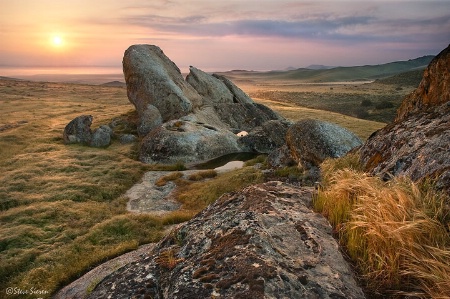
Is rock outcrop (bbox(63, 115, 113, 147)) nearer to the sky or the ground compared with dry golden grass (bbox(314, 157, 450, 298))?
Result: nearer to the ground

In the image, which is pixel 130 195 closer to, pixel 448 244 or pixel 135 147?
pixel 135 147

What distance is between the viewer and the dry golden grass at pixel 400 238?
4477 millimetres

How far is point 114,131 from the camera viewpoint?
42.8m

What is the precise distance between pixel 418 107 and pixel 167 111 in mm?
34836

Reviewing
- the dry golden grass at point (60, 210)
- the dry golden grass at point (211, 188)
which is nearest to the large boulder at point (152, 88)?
the dry golden grass at point (60, 210)

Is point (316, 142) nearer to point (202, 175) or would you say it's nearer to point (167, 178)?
point (202, 175)

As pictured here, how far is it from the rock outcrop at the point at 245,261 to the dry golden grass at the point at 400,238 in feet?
1.22

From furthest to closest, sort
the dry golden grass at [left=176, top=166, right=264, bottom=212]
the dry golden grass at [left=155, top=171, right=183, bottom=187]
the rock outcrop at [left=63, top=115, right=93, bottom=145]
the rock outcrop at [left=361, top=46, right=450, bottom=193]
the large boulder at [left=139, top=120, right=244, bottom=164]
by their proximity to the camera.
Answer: the rock outcrop at [left=63, top=115, right=93, bottom=145], the large boulder at [left=139, top=120, right=244, bottom=164], the dry golden grass at [left=155, top=171, right=183, bottom=187], the dry golden grass at [left=176, top=166, right=264, bottom=212], the rock outcrop at [left=361, top=46, right=450, bottom=193]

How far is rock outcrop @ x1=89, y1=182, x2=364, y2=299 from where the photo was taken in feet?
15.9

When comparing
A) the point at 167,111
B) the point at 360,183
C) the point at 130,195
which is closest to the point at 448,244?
the point at 360,183

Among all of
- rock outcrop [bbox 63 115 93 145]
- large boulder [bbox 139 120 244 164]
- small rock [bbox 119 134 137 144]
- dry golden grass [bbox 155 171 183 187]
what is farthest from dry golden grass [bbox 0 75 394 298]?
large boulder [bbox 139 120 244 164]

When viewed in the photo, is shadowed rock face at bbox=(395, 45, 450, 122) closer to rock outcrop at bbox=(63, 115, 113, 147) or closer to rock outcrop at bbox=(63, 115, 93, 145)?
rock outcrop at bbox=(63, 115, 113, 147)

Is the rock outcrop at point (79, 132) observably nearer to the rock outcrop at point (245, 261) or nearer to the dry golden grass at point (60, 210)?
the dry golden grass at point (60, 210)

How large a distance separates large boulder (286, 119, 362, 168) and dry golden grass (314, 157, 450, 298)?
1550 centimetres
